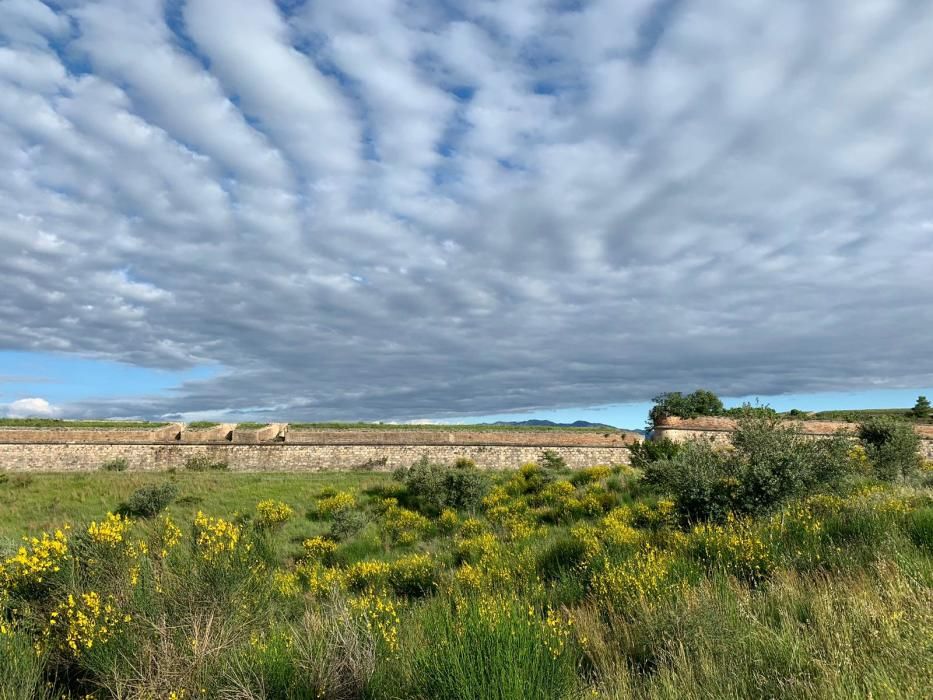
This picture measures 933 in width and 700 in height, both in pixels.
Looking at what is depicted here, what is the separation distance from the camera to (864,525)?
762 centimetres

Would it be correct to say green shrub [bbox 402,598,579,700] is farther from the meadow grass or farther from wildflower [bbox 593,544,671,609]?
wildflower [bbox 593,544,671,609]

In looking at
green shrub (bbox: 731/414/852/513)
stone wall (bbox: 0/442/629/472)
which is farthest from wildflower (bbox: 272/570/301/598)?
stone wall (bbox: 0/442/629/472)

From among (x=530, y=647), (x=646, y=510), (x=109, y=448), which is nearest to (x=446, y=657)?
(x=530, y=647)

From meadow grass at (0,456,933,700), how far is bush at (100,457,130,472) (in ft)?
88.6

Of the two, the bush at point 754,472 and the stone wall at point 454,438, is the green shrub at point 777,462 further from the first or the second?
the stone wall at point 454,438

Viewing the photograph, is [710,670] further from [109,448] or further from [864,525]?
[109,448]

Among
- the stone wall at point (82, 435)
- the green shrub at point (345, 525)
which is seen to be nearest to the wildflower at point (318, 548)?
the green shrub at point (345, 525)

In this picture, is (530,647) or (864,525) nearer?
(530,647)

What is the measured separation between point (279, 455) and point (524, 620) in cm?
3240

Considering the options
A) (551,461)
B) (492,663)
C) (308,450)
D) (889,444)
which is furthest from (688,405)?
(492,663)

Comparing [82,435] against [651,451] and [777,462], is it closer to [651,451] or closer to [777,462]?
[651,451]

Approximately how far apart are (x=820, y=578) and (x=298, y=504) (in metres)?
20.2

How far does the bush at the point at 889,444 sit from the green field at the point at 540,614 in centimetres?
919

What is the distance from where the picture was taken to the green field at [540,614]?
4.10m
